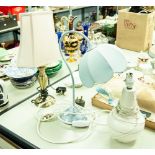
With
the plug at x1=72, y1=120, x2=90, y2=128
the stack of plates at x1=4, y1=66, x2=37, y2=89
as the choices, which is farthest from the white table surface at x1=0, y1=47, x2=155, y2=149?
the stack of plates at x1=4, y1=66, x2=37, y2=89

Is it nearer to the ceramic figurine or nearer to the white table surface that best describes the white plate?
the white table surface

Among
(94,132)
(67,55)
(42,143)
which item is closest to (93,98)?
(94,132)

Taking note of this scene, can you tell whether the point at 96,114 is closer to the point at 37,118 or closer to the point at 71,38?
the point at 37,118

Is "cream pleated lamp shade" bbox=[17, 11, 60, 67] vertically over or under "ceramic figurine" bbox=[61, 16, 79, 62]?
over

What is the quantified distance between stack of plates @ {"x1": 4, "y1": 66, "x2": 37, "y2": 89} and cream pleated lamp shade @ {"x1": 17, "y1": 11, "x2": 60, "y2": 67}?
308 millimetres

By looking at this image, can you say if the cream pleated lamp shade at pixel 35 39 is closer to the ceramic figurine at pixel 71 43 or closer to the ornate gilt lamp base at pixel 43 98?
the ornate gilt lamp base at pixel 43 98

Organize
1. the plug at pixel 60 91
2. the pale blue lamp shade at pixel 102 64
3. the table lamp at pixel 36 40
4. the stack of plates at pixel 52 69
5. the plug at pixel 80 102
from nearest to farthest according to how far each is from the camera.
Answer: the pale blue lamp shade at pixel 102 64
the table lamp at pixel 36 40
the plug at pixel 80 102
the plug at pixel 60 91
the stack of plates at pixel 52 69

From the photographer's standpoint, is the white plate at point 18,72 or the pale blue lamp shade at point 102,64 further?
the white plate at point 18,72

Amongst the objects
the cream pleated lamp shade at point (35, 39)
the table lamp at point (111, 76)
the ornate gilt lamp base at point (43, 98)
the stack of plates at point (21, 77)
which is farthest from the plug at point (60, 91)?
the table lamp at point (111, 76)

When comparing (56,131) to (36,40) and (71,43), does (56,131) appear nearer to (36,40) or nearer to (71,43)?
(36,40)

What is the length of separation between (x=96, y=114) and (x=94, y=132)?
117mm

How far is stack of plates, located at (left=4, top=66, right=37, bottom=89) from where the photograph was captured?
123 cm

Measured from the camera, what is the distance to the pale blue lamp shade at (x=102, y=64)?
2.54ft

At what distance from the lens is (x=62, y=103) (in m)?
1.11
